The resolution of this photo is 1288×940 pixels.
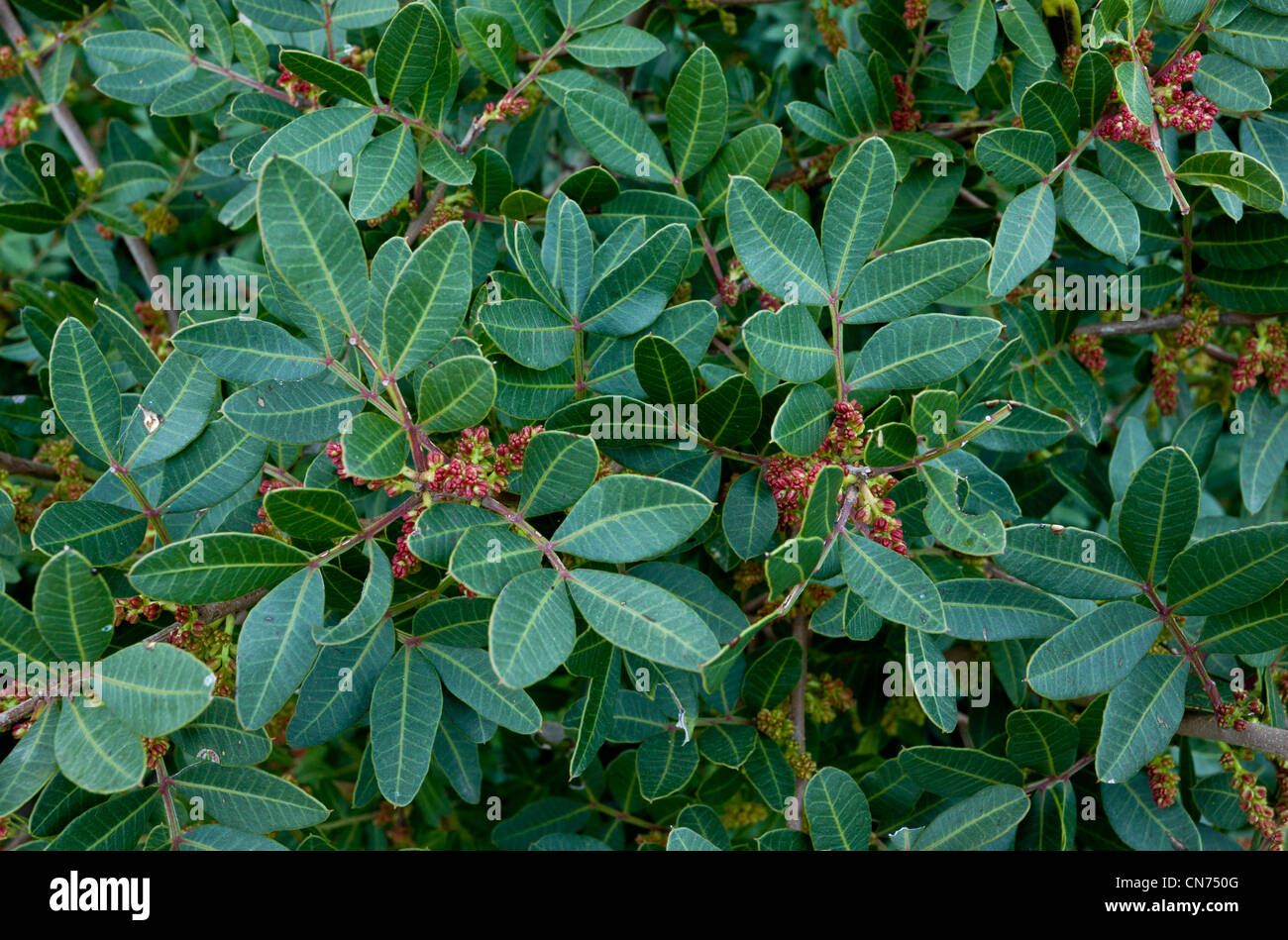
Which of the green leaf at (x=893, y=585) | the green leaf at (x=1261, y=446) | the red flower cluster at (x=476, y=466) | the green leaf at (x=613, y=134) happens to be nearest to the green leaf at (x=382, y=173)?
the green leaf at (x=613, y=134)

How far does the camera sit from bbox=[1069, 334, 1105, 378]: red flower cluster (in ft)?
6.24

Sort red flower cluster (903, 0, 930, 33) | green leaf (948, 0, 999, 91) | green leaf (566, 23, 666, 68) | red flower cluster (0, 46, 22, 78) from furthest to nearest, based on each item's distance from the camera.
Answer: red flower cluster (0, 46, 22, 78), red flower cluster (903, 0, 930, 33), green leaf (566, 23, 666, 68), green leaf (948, 0, 999, 91)

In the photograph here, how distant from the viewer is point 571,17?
5.55 ft

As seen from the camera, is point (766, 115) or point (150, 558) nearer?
point (150, 558)

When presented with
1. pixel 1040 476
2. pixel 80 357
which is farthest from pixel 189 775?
pixel 1040 476

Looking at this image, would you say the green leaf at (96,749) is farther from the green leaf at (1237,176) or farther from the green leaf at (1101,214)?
the green leaf at (1237,176)

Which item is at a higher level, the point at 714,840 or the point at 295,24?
the point at 295,24

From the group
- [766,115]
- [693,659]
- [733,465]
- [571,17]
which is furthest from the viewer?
[766,115]

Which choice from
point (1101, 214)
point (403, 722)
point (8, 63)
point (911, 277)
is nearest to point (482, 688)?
point (403, 722)

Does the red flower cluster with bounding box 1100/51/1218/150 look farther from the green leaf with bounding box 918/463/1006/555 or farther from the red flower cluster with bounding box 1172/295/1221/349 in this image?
the green leaf with bounding box 918/463/1006/555

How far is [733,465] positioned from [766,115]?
105cm

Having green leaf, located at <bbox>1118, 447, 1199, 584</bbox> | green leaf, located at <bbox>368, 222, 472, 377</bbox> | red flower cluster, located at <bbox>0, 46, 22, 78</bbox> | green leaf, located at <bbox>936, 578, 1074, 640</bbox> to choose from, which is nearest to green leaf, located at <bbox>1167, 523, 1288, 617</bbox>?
green leaf, located at <bbox>1118, 447, 1199, 584</bbox>

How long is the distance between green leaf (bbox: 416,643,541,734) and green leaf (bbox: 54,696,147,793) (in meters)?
0.40

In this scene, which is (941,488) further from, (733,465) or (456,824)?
(456,824)
